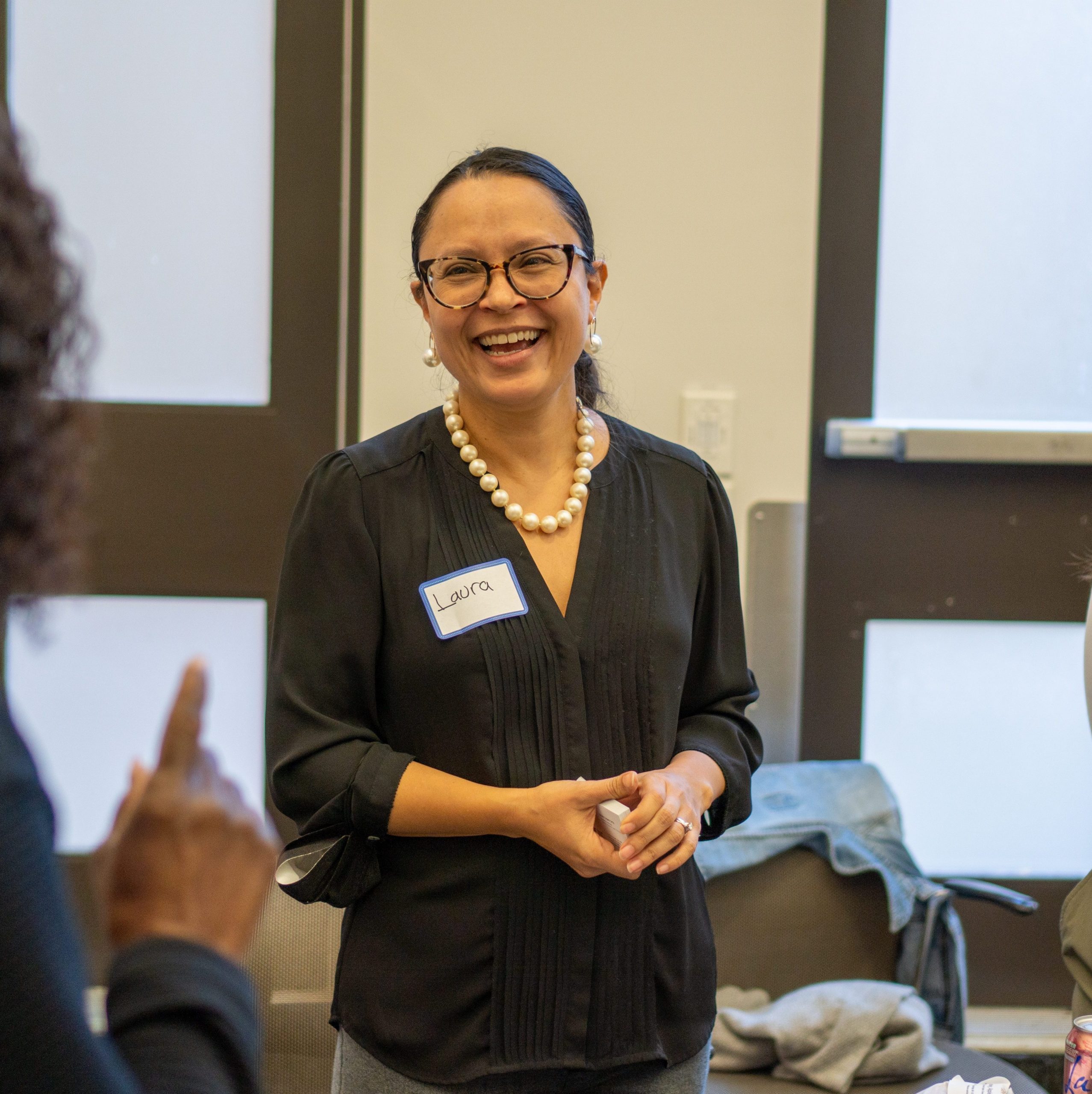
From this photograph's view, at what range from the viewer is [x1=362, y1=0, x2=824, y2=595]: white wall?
8.38 ft

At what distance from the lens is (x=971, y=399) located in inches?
108

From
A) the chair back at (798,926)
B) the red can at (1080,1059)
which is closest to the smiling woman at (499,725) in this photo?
the red can at (1080,1059)

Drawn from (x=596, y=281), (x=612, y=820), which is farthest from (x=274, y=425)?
(x=612, y=820)

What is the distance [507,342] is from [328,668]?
0.47 meters

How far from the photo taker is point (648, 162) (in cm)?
260

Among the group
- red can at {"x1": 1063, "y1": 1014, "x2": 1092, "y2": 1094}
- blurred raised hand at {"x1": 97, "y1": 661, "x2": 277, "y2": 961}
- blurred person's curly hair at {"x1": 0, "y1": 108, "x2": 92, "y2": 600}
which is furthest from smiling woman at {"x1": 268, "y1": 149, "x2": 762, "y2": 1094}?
blurred person's curly hair at {"x1": 0, "y1": 108, "x2": 92, "y2": 600}

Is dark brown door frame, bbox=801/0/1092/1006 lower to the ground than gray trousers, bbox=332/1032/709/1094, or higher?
higher

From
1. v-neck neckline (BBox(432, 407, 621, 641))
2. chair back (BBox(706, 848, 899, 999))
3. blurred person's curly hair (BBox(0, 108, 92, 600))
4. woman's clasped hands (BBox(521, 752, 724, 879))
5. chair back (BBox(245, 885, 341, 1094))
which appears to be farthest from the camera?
chair back (BBox(706, 848, 899, 999))

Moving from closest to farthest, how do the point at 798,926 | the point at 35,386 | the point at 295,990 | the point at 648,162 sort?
the point at 35,386 < the point at 295,990 < the point at 798,926 < the point at 648,162

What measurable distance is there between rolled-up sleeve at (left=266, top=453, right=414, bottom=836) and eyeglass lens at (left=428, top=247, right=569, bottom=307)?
0.86ft

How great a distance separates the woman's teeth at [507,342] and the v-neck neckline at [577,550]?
13cm

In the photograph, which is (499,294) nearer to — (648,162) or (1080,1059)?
(1080,1059)

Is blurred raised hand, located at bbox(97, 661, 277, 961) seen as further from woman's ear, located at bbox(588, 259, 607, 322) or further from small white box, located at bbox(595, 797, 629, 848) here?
woman's ear, located at bbox(588, 259, 607, 322)

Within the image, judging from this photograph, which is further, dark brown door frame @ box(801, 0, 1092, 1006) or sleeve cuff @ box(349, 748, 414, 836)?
dark brown door frame @ box(801, 0, 1092, 1006)
